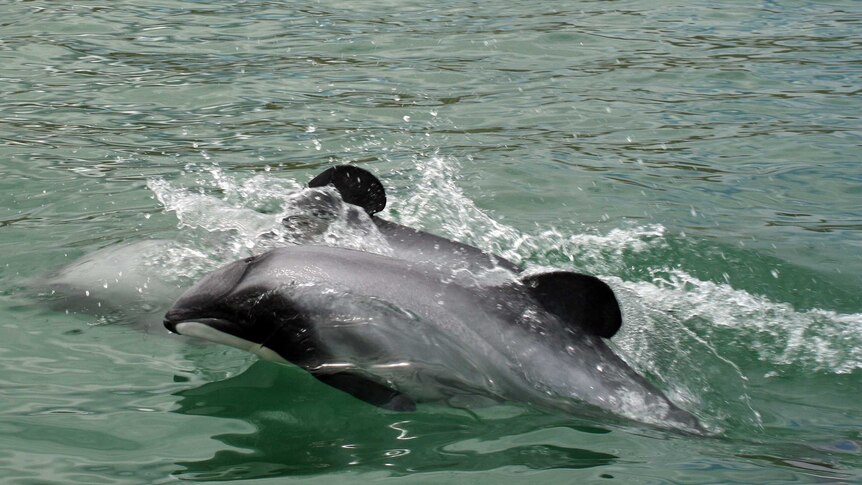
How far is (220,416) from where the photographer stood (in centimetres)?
427

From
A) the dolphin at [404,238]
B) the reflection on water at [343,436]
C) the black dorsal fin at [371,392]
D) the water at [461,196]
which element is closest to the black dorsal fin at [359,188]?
the dolphin at [404,238]

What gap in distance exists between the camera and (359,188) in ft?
17.8

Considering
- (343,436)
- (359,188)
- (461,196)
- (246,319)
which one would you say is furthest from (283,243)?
(461,196)

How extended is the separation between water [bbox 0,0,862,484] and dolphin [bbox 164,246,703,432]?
139mm

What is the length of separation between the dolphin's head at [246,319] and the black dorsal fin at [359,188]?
980mm

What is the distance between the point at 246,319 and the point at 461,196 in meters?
2.82

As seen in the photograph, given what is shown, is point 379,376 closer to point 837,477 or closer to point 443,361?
point 443,361

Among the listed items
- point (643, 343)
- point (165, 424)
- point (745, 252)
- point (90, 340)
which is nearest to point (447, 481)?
point (165, 424)

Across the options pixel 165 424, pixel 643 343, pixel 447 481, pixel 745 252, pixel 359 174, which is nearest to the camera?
pixel 447 481

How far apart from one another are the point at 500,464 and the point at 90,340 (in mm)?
2052

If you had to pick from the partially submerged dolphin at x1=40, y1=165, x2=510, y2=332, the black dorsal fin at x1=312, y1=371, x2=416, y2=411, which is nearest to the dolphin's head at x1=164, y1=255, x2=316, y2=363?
the black dorsal fin at x1=312, y1=371, x2=416, y2=411

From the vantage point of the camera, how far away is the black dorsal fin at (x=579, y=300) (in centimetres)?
438

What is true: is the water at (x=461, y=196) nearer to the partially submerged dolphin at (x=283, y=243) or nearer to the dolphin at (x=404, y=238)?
the partially submerged dolphin at (x=283, y=243)

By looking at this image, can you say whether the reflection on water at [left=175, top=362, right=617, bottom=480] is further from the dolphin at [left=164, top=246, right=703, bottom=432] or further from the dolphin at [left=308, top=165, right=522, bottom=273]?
the dolphin at [left=308, top=165, right=522, bottom=273]
